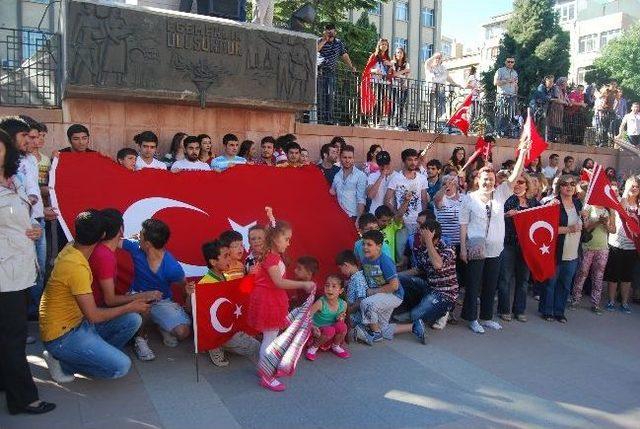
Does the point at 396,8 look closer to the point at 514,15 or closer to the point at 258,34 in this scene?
the point at 514,15

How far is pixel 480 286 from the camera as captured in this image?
6574mm

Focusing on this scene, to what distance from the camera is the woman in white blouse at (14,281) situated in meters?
3.63

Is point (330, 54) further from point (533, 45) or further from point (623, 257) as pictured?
point (533, 45)

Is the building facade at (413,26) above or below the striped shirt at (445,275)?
above

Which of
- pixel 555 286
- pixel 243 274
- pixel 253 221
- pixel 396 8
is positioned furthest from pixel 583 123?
pixel 396 8

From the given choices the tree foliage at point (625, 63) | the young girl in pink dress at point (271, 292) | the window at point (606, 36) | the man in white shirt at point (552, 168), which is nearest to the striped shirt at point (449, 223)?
the young girl in pink dress at point (271, 292)

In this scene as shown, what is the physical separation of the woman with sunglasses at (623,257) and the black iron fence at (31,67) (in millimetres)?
7724

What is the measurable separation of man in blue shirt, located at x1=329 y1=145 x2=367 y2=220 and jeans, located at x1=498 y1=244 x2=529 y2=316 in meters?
1.83

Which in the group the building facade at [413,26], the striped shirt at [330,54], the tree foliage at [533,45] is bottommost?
the striped shirt at [330,54]

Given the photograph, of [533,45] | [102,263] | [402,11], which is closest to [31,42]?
[102,263]

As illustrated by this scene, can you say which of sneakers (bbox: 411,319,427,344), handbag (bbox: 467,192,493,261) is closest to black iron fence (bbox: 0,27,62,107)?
sneakers (bbox: 411,319,427,344)

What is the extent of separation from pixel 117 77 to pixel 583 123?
40.2 ft

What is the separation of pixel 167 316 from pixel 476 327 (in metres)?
3.33

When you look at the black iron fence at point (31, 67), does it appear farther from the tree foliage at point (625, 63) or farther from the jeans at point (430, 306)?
the tree foliage at point (625, 63)
